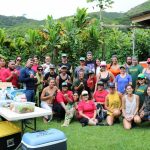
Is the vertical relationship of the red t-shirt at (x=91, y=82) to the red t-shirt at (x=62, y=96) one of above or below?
above

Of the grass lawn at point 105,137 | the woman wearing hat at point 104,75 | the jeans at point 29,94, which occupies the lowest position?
the grass lawn at point 105,137

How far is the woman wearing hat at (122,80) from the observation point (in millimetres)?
8797

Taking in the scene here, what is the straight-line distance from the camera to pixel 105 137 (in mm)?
7180

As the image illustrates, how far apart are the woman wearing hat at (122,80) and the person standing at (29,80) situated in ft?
7.28

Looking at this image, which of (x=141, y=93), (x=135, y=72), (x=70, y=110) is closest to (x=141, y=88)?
(x=141, y=93)

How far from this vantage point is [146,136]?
7199 mm

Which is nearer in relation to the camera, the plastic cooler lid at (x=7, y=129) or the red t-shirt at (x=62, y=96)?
the plastic cooler lid at (x=7, y=129)

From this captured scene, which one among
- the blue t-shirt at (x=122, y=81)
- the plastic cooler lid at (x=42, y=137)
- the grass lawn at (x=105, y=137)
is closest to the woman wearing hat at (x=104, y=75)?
the blue t-shirt at (x=122, y=81)

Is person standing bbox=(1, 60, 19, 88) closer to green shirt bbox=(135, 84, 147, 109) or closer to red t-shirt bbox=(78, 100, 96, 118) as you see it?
red t-shirt bbox=(78, 100, 96, 118)

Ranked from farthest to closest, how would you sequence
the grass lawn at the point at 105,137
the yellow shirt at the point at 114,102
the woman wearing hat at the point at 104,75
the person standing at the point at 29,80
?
the woman wearing hat at the point at 104,75
the person standing at the point at 29,80
the yellow shirt at the point at 114,102
the grass lawn at the point at 105,137

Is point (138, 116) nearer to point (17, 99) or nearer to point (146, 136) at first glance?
point (146, 136)

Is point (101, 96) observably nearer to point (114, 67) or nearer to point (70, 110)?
point (70, 110)

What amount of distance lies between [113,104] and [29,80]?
226 centimetres

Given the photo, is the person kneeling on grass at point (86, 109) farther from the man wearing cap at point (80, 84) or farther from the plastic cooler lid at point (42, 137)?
the plastic cooler lid at point (42, 137)
